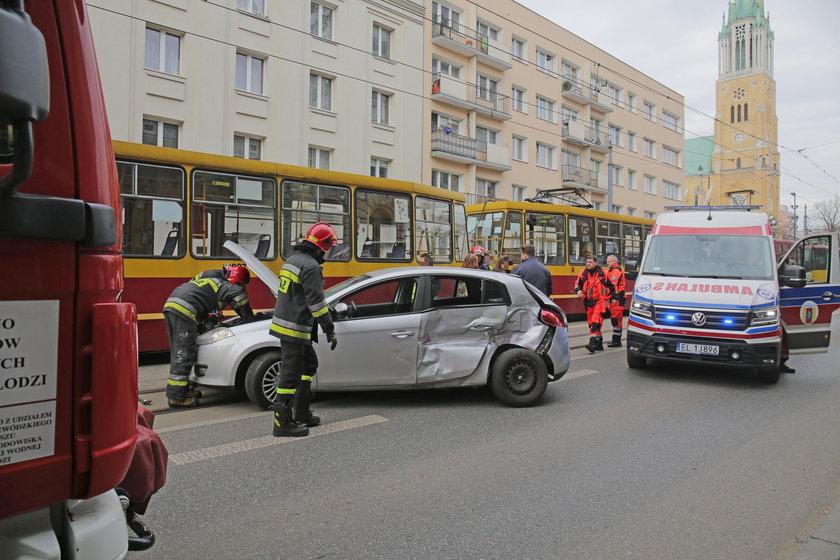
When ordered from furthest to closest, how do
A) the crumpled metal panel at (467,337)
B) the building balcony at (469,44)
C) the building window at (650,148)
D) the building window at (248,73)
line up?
the building window at (650,148) < the building balcony at (469,44) < the building window at (248,73) < the crumpled metal panel at (467,337)

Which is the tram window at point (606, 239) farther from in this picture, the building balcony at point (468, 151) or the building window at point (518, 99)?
the building window at point (518, 99)

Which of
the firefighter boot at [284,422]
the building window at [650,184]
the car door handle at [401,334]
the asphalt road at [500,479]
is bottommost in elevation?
the asphalt road at [500,479]

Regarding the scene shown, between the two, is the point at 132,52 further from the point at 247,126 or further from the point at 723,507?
the point at 723,507

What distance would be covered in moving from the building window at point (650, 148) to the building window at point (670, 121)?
2400 mm

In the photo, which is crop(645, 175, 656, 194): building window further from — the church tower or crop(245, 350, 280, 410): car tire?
crop(245, 350, 280, 410): car tire

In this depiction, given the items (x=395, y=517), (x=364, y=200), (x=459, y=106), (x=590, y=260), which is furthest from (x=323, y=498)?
(x=459, y=106)

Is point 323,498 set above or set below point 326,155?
below

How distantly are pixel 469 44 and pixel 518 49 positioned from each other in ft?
17.4

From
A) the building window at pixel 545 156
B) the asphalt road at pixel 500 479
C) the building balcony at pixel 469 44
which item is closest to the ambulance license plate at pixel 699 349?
the asphalt road at pixel 500 479

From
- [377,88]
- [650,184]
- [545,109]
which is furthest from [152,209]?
[650,184]

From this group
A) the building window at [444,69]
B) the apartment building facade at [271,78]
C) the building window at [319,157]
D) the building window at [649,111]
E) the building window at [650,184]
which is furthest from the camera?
the building window at [650,184]

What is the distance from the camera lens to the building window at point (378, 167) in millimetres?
23859

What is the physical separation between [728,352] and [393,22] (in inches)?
828

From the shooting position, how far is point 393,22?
24.7 m
